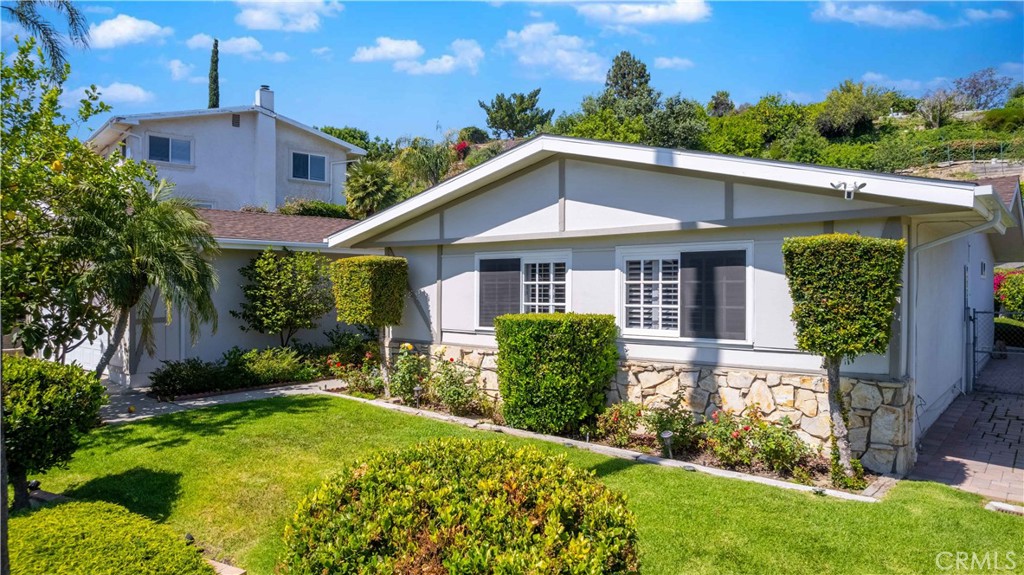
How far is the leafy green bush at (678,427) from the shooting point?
24.1ft

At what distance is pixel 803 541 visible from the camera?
4.77 m

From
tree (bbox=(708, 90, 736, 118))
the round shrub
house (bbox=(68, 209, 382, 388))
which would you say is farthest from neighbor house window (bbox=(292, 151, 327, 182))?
tree (bbox=(708, 90, 736, 118))

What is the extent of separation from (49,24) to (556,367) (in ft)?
35.2

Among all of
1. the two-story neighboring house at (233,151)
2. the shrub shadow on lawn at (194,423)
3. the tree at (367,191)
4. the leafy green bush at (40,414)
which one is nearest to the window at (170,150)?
the two-story neighboring house at (233,151)

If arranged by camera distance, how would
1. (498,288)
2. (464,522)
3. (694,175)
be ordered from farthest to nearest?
(498,288) < (694,175) < (464,522)

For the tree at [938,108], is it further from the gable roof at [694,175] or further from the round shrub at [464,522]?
the round shrub at [464,522]

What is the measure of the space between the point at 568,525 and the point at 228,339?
11.9 metres

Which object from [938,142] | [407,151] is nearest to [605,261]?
[407,151]

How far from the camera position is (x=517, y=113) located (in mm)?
56406

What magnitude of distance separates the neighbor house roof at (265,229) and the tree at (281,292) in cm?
41

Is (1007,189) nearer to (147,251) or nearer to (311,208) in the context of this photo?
(147,251)

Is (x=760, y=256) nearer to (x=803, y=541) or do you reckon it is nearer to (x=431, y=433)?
(x=803, y=541)

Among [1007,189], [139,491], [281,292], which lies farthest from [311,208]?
[1007,189]

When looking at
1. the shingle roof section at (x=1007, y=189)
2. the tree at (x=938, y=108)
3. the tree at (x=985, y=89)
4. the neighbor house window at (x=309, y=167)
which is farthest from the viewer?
the tree at (x=985, y=89)
